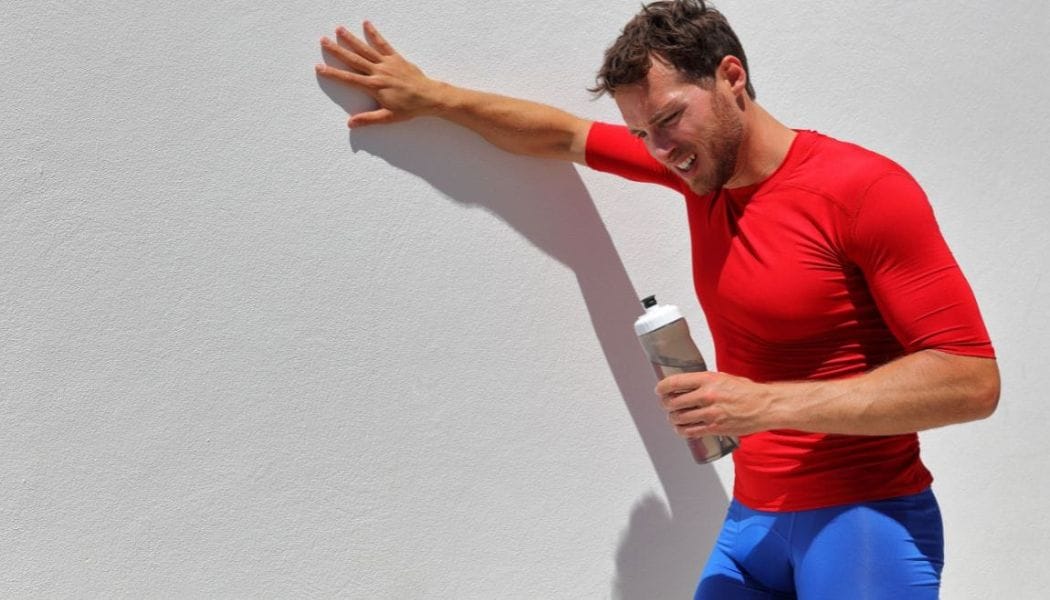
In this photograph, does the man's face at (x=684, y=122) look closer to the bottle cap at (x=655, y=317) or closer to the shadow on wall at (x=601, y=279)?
the bottle cap at (x=655, y=317)

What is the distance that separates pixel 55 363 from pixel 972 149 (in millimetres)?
1776

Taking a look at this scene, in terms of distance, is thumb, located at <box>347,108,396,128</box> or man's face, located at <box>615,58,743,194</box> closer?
man's face, located at <box>615,58,743,194</box>

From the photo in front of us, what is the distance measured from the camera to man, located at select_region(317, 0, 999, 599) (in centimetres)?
149

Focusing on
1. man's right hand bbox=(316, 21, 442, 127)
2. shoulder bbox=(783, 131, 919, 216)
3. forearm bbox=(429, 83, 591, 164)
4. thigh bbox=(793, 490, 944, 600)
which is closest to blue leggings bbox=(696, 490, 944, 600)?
thigh bbox=(793, 490, 944, 600)


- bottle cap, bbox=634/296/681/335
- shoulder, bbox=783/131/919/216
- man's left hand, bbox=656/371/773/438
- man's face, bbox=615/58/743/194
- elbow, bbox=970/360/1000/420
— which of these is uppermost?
man's face, bbox=615/58/743/194

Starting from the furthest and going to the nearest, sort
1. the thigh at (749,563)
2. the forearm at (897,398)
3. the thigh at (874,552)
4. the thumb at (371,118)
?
the thumb at (371,118)
the thigh at (749,563)
the thigh at (874,552)
the forearm at (897,398)

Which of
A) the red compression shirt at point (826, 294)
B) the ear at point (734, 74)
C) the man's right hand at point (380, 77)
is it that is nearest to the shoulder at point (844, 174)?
the red compression shirt at point (826, 294)

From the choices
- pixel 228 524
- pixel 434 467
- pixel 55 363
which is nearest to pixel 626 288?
pixel 434 467

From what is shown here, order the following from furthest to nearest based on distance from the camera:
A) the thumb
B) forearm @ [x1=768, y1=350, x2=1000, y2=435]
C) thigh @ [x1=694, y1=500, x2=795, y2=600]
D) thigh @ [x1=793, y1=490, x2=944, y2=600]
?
the thumb → thigh @ [x1=694, y1=500, x2=795, y2=600] → thigh @ [x1=793, y1=490, x2=944, y2=600] → forearm @ [x1=768, y1=350, x2=1000, y2=435]

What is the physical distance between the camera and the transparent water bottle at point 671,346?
1622 mm

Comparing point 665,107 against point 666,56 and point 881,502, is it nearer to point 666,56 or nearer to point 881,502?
point 666,56

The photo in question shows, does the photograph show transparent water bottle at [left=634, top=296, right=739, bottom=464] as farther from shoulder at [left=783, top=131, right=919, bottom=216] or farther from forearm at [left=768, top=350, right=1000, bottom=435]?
shoulder at [left=783, top=131, right=919, bottom=216]

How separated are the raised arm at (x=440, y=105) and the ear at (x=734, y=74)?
34cm

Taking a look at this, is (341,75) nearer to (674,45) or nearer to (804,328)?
(674,45)
